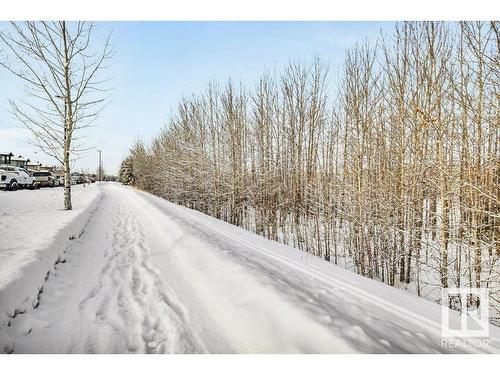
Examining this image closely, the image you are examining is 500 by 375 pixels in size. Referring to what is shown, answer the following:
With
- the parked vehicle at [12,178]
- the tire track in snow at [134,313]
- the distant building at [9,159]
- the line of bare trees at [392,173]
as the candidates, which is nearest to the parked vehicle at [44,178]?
the distant building at [9,159]

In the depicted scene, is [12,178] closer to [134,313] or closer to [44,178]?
[44,178]

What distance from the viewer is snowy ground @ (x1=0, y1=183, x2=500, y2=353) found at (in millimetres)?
1978

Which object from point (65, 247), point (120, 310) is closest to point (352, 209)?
point (120, 310)

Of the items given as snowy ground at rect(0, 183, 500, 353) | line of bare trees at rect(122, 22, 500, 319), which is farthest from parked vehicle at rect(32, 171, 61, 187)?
snowy ground at rect(0, 183, 500, 353)

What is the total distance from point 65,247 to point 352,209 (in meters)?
6.07

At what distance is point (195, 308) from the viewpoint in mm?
2514

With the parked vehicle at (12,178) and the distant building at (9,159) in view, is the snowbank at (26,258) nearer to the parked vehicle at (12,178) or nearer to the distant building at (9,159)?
the distant building at (9,159)

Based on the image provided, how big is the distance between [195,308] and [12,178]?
20.1 metres

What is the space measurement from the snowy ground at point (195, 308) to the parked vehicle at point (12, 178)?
52.4ft

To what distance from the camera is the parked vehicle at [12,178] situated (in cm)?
1556

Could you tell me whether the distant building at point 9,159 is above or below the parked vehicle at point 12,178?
above

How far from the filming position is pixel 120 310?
8.04 feet

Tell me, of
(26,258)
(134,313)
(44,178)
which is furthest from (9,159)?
(134,313)
